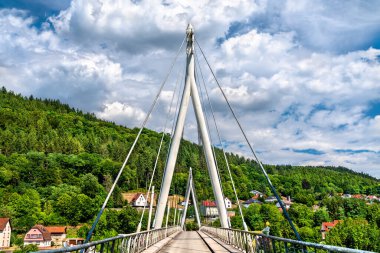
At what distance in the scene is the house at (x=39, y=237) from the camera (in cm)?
7225

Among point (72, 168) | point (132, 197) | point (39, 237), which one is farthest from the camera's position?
point (72, 168)

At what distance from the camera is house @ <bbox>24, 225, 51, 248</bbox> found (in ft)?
237

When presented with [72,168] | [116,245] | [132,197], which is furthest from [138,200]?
[116,245]

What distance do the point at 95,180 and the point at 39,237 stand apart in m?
36.0

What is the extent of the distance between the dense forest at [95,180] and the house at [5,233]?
888cm

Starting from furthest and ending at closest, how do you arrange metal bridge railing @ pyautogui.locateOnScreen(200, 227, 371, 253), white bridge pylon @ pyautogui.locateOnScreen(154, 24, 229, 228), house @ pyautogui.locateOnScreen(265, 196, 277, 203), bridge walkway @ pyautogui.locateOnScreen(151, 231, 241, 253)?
house @ pyautogui.locateOnScreen(265, 196, 277, 203)
white bridge pylon @ pyautogui.locateOnScreen(154, 24, 229, 228)
bridge walkway @ pyautogui.locateOnScreen(151, 231, 241, 253)
metal bridge railing @ pyautogui.locateOnScreen(200, 227, 371, 253)

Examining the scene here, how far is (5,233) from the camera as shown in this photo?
73.2 m

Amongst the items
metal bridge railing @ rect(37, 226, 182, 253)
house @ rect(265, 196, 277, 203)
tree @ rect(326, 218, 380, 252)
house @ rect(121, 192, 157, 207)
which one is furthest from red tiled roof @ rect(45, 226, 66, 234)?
house @ rect(265, 196, 277, 203)

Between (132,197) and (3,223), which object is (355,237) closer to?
(3,223)

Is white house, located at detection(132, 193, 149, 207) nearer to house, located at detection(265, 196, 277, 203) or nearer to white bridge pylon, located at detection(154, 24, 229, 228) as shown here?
house, located at detection(265, 196, 277, 203)

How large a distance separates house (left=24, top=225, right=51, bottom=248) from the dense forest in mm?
9620

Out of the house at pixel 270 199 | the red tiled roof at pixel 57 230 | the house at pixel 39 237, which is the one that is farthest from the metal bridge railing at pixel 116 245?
the house at pixel 270 199

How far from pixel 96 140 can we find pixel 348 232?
11244cm

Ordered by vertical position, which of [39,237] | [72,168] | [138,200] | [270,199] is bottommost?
[39,237]
